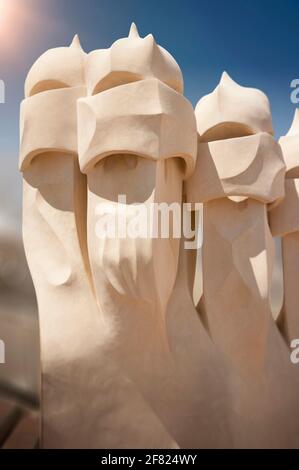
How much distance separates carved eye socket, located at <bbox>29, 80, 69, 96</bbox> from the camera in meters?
7.45

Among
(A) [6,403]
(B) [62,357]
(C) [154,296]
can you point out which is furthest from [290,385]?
(A) [6,403]

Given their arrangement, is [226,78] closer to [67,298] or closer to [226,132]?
[226,132]

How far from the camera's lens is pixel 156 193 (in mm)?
6723

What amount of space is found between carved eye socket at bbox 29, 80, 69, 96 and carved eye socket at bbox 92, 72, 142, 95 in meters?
0.61

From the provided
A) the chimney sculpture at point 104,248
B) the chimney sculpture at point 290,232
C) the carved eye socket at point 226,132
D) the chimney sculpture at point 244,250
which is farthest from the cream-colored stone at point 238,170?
the chimney sculpture at point 290,232

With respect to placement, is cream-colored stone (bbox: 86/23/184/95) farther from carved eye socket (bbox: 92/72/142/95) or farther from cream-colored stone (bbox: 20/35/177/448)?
cream-colored stone (bbox: 20/35/177/448)

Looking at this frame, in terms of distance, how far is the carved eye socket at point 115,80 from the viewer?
6973 mm

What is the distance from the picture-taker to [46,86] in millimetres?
7516

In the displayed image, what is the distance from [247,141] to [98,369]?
12.6ft

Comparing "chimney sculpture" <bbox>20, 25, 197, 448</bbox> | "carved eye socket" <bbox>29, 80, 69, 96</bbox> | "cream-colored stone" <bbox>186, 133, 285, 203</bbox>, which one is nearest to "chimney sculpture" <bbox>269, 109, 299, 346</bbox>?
"cream-colored stone" <bbox>186, 133, 285, 203</bbox>

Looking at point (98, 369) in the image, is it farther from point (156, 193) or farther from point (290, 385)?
point (290, 385)

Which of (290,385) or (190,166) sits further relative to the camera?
(290,385)

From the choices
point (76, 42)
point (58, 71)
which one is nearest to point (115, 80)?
point (58, 71)

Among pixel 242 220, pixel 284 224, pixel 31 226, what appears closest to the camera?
pixel 31 226
